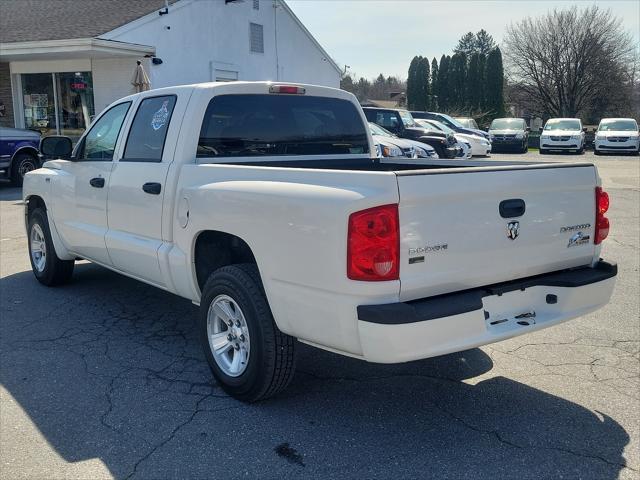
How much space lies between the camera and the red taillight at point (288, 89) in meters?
4.83

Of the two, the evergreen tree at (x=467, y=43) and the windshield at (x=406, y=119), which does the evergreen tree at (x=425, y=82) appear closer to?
the evergreen tree at (x=467, y=43)

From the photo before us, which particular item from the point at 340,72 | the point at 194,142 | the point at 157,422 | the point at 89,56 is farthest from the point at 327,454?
the point at 340,72

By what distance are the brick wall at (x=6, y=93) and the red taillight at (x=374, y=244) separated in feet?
65.4

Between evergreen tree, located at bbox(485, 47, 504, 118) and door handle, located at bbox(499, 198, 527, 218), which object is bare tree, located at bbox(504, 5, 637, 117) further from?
door handle, located at bbox(499, 198, 527, 218)

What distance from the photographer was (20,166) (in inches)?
587

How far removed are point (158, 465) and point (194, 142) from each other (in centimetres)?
216

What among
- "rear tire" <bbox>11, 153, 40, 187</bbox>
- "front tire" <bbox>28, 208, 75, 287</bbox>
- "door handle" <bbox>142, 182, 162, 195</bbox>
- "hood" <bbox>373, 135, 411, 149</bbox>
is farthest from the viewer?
"rear tire" <bbox>11, 153, 40, 187</bbox>

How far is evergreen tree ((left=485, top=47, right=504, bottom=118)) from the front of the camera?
185ft

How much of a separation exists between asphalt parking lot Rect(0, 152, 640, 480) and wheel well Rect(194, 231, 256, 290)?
2.32 ft

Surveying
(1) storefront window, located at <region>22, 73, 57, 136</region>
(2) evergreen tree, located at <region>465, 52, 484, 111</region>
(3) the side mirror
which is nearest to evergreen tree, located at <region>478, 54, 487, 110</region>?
(2) evergreen tree, located at <region>465, 52, 484, 111</region>

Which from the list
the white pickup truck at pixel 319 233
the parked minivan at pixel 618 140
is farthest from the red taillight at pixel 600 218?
the parked minivan at pixel 618 140

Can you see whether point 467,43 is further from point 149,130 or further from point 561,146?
point 149,130

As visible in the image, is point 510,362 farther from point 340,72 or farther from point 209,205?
point 340,72

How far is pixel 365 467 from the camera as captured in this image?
3.19 m
